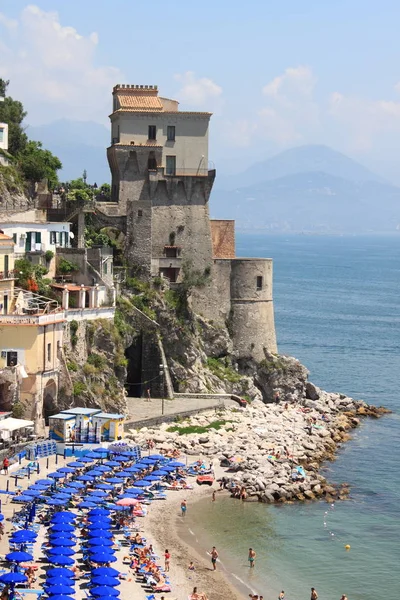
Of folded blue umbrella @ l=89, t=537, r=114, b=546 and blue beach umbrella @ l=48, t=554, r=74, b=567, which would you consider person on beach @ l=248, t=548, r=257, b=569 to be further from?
blue beach umbrella @ l=48, t=554, r=74, b=567

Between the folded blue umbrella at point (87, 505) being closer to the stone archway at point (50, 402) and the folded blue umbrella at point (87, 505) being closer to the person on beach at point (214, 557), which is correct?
the person on beach at point (214, 557)

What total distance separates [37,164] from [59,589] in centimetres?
4558

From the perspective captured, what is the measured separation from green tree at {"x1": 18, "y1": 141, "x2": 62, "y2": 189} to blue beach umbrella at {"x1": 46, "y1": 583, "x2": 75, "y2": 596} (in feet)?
146

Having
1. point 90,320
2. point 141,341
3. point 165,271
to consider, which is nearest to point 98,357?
point 90,320

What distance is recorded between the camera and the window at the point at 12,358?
209 feet

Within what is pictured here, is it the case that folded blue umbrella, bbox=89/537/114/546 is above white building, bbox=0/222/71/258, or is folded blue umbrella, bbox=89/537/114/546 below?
below

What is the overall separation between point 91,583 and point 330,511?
20000mm

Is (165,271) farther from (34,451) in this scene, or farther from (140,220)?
(34,451)

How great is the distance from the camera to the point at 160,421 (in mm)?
71562

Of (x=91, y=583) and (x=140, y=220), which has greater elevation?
(x=140, y=220)

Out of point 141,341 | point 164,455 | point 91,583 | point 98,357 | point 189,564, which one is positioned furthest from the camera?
point 141,341

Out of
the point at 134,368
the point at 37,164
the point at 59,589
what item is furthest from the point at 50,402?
the point at 59,589

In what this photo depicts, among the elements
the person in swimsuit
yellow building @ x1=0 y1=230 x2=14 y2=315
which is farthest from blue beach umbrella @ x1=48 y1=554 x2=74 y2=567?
yellow building @ x1=0 y1=230 x2=14 y2=315

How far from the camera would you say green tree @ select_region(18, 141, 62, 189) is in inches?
3248
